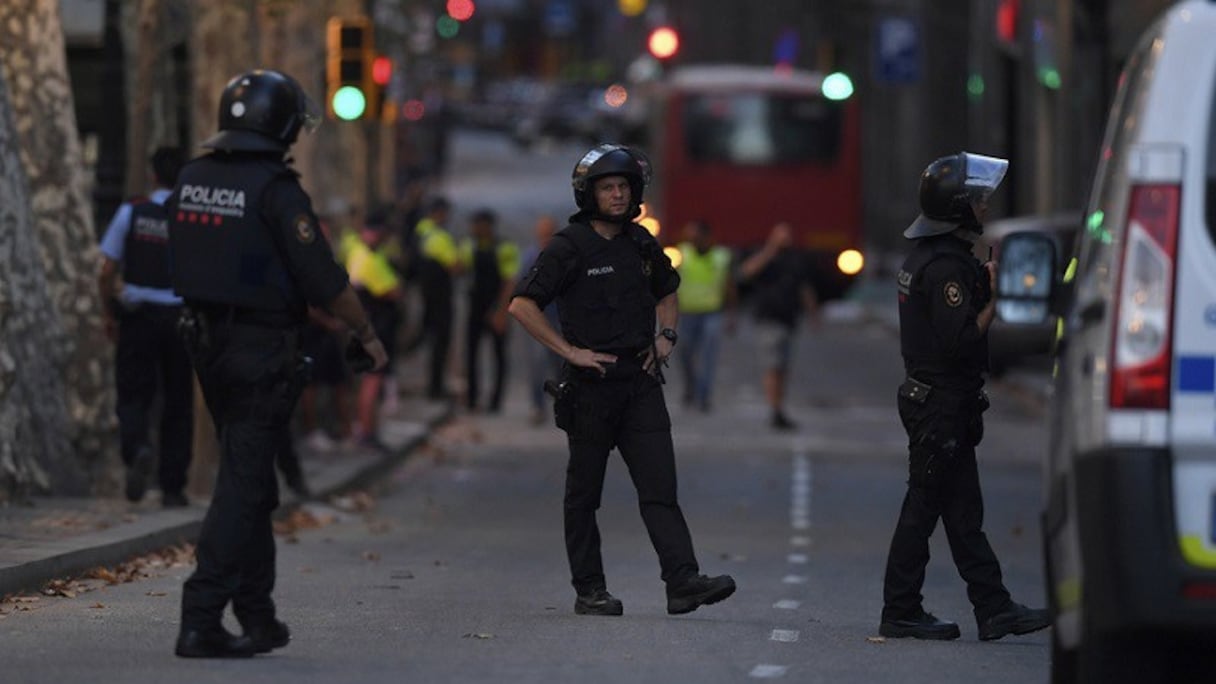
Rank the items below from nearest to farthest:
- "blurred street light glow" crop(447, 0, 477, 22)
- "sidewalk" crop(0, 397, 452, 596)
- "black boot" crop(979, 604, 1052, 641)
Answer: "black boot" crop(979, 604, 1052, 641) → "sidewalk" crop(0, 397, 452, 596) → "blurred street light glow" crop(447, 0, 477, 22)

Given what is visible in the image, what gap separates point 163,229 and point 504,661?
18.6ft

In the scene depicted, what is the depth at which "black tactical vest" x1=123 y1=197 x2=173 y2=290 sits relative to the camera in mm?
14312

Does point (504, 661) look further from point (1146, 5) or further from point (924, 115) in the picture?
point (924, 115)

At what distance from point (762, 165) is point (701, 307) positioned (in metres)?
17.4

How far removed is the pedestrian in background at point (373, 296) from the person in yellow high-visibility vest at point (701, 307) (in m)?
5.43

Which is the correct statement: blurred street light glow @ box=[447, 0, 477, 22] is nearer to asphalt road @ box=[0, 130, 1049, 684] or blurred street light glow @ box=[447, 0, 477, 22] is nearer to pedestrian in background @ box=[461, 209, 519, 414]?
pedestrian in background @ box=[461, 209, 519, 414]

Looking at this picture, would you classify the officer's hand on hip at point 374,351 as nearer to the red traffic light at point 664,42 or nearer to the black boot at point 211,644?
the black boot at point 211,644

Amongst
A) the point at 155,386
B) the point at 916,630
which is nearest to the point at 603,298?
the point at 916,630

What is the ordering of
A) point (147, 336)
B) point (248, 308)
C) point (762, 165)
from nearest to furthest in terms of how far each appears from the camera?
1. point (248, 308)
2. point (147, 336)
3. point (762, 165)

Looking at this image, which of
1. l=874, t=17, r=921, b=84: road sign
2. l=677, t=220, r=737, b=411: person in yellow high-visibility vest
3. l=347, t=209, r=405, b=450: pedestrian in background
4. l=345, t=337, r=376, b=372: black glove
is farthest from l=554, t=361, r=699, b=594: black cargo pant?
l=874, t=17, r=921, b=84: road sign

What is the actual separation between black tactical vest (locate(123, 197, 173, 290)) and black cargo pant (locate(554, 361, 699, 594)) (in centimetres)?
416

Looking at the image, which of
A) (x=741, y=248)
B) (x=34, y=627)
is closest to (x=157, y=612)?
(x=34, y=627)

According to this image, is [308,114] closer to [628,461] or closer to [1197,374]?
[628,461]

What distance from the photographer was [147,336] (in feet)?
48.2
